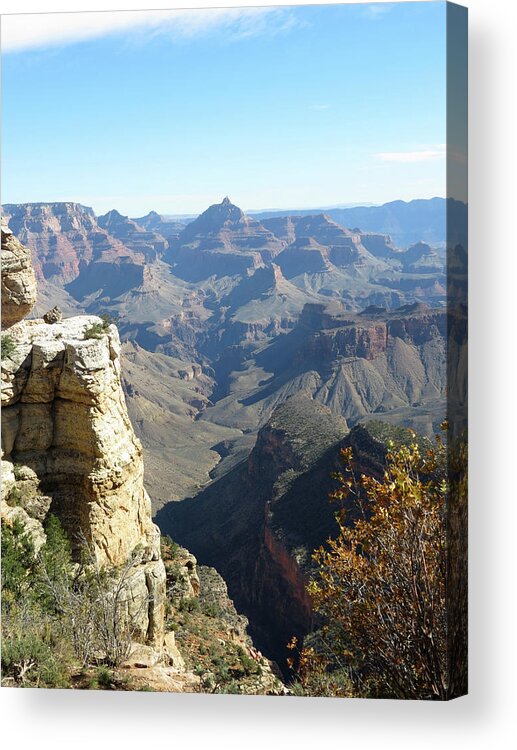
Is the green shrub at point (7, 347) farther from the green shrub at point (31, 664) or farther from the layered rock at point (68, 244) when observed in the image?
the layered rock at point (68, 244)

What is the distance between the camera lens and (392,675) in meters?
8.91

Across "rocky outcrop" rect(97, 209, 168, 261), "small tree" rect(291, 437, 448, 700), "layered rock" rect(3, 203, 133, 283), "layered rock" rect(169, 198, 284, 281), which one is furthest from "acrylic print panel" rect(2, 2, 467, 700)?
"layered rock" rect(169, 198, 284, 281)

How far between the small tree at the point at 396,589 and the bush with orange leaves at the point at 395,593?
0.04ft

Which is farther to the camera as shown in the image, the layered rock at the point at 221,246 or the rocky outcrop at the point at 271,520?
the layered rock at the point at 221,246

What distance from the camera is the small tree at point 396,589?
28.3 ft

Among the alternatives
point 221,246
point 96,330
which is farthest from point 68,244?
point 96,330

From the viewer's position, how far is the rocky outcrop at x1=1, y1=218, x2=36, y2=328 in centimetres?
1108

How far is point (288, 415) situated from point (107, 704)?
128 ft

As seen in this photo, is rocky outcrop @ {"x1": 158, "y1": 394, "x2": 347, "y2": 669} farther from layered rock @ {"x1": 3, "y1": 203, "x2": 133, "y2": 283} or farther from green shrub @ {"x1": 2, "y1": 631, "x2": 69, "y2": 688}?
layered rock @ {"x1": 3, "y1": 203, "x2": 133, "y2": 283}

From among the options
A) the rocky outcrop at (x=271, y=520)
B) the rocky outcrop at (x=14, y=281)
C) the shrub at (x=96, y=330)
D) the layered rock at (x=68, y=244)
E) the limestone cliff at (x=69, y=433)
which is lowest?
the rocky outcrop at (x=271, y=520)

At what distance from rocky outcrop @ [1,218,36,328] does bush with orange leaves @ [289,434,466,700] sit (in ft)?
18.0

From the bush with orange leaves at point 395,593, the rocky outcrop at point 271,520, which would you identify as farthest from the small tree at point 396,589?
the rocky outcrop at point 271,520

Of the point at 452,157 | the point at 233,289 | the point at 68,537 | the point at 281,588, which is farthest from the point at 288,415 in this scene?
the point at 233,289

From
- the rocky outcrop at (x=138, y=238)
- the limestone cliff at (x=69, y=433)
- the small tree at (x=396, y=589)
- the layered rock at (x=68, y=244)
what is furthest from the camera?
the rocky outcrop at (x=138, y=238)
